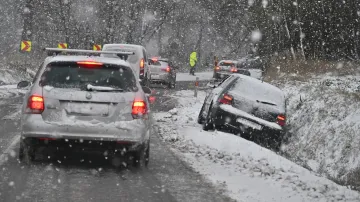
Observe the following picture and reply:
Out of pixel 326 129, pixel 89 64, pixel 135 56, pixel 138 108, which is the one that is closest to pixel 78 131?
pixel 138 108

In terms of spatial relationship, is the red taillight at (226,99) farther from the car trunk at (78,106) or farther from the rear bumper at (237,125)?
the car trunk at (78,106)

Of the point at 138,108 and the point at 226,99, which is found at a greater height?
the point at 138,108

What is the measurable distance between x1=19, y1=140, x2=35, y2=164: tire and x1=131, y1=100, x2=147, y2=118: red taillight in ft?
5.11

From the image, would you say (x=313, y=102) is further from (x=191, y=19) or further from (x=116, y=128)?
(x=191, y=19)

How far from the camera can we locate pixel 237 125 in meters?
13.1

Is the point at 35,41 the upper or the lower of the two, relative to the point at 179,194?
lower

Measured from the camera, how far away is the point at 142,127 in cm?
852

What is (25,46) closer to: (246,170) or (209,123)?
(209,123)

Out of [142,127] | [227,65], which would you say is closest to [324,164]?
[142,127]

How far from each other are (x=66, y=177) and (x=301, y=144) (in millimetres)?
8625

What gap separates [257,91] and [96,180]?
21.4 feet

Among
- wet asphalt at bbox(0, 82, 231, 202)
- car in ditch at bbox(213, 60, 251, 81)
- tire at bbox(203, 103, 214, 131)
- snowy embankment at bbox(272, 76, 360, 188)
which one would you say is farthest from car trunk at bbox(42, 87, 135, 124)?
car in ditch at bbox(213, 60, 251, 81)

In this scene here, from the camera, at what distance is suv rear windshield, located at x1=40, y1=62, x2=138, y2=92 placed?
8.37m

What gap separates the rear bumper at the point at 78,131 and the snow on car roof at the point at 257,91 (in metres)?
5.41
